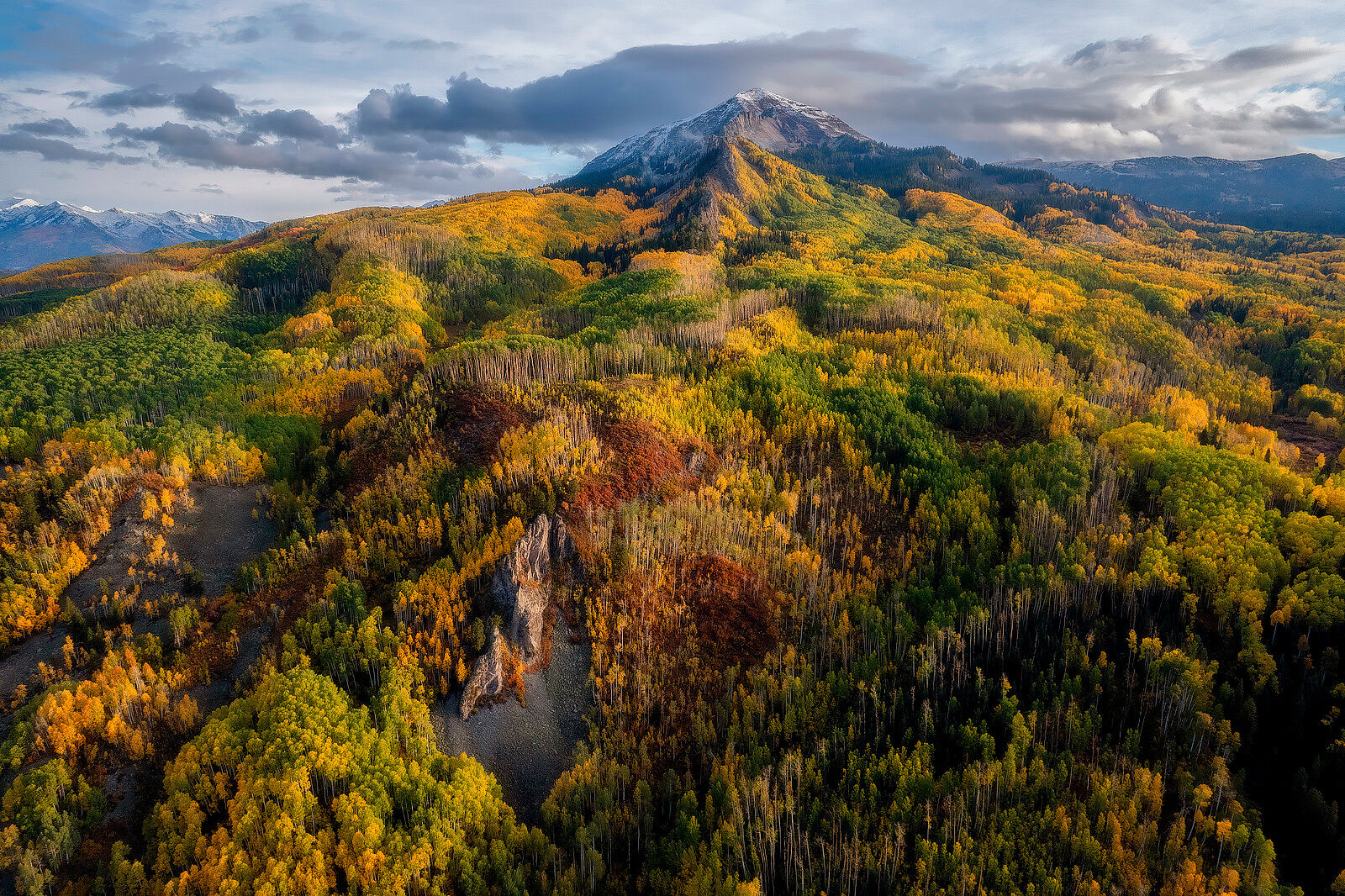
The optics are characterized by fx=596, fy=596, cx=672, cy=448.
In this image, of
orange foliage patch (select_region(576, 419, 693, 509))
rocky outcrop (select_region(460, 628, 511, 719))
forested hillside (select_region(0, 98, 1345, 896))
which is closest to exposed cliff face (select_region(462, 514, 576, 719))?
rocky outcrop (select_region(460, 628, 511, 719))

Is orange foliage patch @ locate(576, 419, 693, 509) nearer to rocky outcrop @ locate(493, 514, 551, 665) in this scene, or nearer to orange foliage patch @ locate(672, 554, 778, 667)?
rocky outcrop @ locate(493, 514, 551, 665)

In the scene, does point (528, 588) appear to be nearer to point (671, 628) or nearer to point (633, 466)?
point (671, 628)

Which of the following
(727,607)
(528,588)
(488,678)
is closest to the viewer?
(488,678)

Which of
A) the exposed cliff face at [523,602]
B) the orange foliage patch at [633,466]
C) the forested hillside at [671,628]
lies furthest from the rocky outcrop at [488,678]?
the orange foliage patch at [633,466]

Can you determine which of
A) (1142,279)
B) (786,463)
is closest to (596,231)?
(1142,279)

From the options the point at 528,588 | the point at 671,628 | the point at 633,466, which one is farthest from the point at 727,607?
the point at 528,588

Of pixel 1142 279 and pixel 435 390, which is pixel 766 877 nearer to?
pixel 435 390

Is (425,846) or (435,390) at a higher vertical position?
(435,390)
